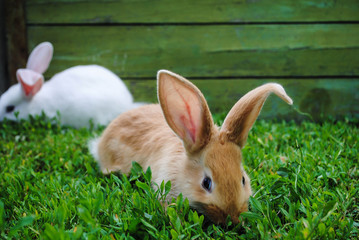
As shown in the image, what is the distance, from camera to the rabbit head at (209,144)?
163 centimetres

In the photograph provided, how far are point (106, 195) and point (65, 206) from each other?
0.27 metres

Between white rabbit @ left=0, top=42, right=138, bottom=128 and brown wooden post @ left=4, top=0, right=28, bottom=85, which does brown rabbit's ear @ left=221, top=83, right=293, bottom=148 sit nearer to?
white rabbit @ left=0, top=42, right=138, bottom=128

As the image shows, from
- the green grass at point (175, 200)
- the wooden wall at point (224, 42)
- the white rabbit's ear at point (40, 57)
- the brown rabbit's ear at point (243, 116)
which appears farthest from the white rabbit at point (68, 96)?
the brown rabbit's ear at point (243, 116)

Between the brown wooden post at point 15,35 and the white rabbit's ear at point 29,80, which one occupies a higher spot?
the brown wooden post at point 15,35

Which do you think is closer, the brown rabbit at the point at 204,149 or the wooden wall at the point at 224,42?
the brown rabbit at the point at 204,149

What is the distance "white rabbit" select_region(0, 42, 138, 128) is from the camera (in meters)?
3.84

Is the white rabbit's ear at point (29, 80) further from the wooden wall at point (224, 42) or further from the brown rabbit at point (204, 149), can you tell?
the brown rabbit at point (204, 149)

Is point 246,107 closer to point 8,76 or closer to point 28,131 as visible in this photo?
point 28,131

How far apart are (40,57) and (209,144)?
2.72 meters

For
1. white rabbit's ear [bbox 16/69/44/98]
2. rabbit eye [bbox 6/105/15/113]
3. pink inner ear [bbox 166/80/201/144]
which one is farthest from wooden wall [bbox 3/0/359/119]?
pink inner ear [bbox 166/80/201/144]

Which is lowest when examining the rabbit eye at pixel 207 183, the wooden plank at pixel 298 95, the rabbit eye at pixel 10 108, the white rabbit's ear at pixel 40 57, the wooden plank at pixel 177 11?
the rabbit eye at pixel 10 108

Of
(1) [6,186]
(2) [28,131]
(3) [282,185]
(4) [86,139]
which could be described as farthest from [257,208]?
(2) [28,131]

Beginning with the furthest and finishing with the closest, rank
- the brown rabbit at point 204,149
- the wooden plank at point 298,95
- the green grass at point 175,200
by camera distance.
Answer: the wooden plank at point 298,95 → the brown rabbit at point 204,149 → the green grass at point 175,200

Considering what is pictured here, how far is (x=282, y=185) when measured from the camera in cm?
194
